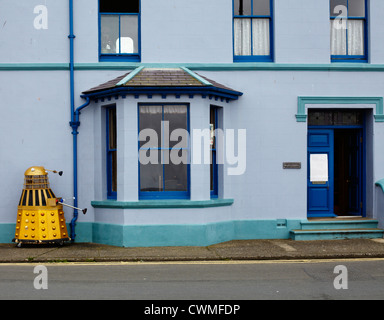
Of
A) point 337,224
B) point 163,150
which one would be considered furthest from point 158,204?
point 337,224

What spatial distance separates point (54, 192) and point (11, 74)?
2958 mm

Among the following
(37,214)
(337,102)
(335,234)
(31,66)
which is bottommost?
(335,234)

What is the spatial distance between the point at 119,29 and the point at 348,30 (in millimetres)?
5729

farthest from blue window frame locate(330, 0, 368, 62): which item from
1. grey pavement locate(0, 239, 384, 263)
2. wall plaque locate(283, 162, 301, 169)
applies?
grey pavement locate(0, 239, 384, 263)

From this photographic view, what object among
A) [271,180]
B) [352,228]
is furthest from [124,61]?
[352,228]

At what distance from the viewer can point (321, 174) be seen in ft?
42.1

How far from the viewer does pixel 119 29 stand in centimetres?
1227

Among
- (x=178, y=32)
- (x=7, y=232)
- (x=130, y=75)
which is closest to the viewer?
(x=130, y=75)

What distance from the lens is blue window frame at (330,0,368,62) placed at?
41.6ft

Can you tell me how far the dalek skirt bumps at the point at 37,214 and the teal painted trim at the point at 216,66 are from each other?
2.52 meters

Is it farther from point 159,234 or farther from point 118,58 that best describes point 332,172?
point 118,58

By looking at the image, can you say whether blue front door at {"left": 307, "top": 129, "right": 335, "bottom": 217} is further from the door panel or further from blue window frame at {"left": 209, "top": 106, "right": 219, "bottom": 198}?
blue window frame at {"left": 209, "top": 106, "right": 219, "bottom": 198}

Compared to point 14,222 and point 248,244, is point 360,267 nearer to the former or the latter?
point 248,244
